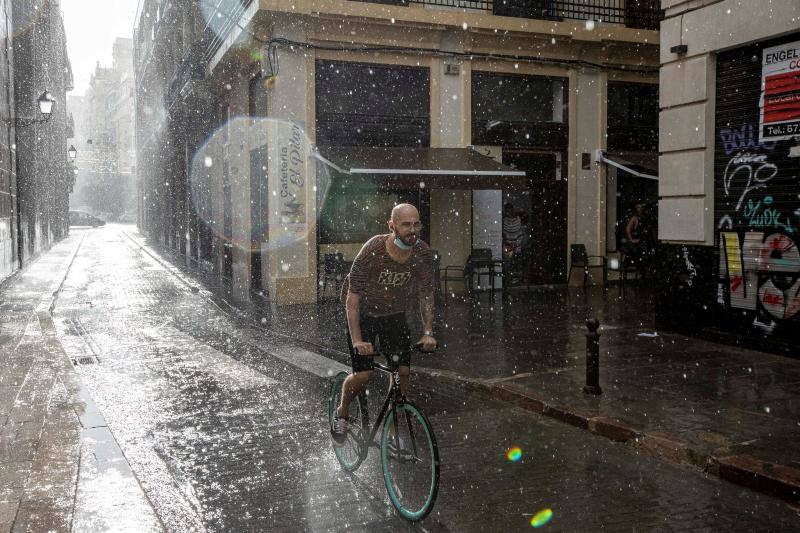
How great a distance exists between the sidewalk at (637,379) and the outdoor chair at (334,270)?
176 cm

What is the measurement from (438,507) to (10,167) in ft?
68.5

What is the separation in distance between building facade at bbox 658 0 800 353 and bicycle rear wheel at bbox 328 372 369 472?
6.45 m

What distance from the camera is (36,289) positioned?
18.3m

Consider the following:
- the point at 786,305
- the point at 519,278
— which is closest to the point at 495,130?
the point at 519,278

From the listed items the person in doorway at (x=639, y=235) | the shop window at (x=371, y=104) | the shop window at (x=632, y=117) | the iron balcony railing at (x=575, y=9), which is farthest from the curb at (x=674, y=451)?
the shop window at (x=632, y=117)

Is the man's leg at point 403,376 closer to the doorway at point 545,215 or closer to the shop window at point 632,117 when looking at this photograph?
the doorway at point 545,215

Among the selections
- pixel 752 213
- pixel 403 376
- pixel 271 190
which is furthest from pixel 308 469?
pixel 271 190

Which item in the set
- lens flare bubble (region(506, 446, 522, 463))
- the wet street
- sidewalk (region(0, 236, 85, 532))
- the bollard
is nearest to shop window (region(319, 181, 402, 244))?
sidewalk (region(0, 236, 85, 532))

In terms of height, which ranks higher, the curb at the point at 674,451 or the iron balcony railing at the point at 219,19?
the iron balcony railing at the point at 219,19

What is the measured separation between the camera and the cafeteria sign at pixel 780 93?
930 centimetres

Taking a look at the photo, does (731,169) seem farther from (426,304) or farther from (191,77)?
(191,77)

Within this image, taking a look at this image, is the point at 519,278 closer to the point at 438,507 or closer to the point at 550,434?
the point at 550,434

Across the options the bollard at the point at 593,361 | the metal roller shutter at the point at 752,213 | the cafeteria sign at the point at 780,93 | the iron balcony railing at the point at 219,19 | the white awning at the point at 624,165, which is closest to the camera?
the bollard at the point at 593,361

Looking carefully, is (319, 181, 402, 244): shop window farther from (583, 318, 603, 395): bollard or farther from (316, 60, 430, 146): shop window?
(583, 318, 603, 395): bollard
